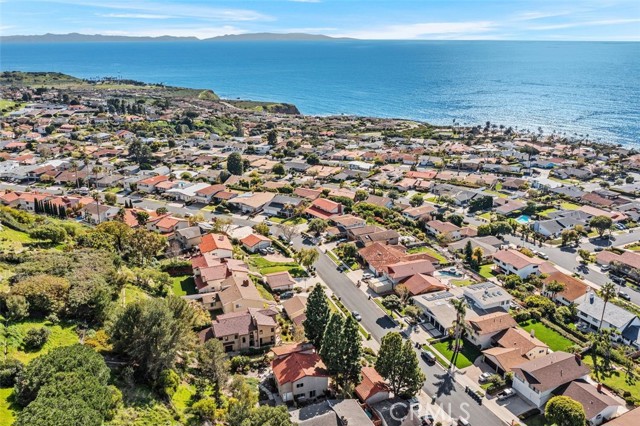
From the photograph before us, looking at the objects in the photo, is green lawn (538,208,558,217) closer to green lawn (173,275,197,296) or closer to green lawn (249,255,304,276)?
green lawn (249,255,304,276)

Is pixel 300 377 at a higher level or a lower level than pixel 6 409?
lower

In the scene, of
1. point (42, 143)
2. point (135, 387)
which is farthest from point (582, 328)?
point (42, 143)

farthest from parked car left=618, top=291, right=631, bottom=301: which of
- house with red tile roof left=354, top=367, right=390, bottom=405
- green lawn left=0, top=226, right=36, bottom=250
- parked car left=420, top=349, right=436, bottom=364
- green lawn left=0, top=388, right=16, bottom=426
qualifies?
green lawn left=0, top=226, right=36, bottom=250

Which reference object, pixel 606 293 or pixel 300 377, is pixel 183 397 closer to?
pixel 300 377

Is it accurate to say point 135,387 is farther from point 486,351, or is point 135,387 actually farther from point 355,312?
point 486,351

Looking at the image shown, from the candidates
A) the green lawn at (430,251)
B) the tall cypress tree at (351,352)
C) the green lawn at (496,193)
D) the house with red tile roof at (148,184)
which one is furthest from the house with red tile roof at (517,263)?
the house with red tile roof at (148,184)

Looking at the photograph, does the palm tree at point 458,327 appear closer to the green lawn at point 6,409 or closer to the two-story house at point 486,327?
the two-story house at point 486,327

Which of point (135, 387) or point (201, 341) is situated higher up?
point (135, 387)

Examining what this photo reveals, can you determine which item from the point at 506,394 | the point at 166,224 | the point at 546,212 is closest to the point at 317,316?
the point at 506,394
